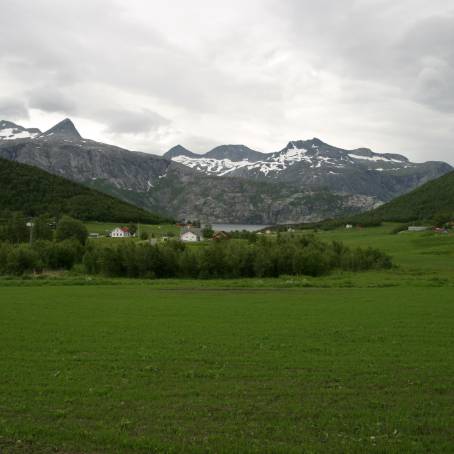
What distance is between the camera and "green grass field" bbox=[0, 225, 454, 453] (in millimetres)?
12453

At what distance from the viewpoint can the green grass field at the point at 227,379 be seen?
12.5 m

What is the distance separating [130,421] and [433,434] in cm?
817

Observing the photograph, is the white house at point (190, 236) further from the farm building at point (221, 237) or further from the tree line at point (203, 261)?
the tree line at point (203, 261)

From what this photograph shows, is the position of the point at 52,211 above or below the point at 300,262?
above

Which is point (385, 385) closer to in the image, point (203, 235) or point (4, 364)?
point (4, 364)

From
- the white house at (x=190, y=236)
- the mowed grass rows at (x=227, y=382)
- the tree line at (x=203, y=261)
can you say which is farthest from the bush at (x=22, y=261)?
the white house at (x=190, y=236)

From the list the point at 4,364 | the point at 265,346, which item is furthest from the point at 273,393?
the point at 4,364

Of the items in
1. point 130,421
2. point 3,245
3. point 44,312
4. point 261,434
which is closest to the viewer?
point 261,434

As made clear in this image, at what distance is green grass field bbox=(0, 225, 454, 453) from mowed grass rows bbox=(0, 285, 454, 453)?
2.2 inches

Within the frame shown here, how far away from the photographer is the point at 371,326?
94.3 feet

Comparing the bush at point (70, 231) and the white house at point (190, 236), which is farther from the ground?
the bush at point (70, 231)

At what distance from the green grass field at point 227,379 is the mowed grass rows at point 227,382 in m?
0.06

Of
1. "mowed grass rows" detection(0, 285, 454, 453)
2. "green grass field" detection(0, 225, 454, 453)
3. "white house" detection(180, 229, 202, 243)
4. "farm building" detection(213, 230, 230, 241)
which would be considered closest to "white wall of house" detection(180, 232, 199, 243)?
"white house" detection(180, 229, 202, 243)

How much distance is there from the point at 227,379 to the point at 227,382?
44 cm
